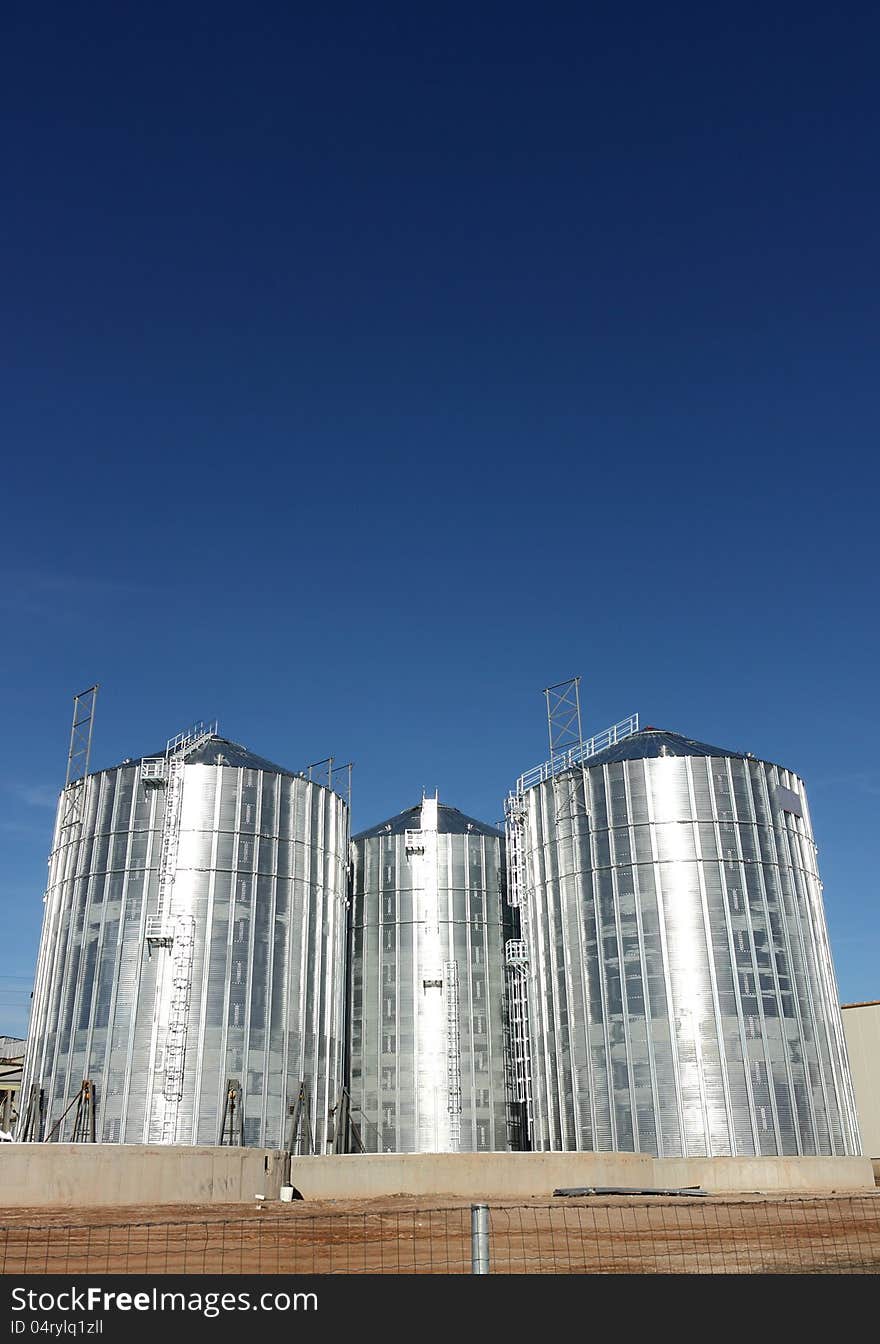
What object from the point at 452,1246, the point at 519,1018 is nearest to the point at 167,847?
the point at 519,1018

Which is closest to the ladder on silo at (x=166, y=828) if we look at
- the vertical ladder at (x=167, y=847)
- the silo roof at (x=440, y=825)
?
the vertical ladder at (x=167, y=847)

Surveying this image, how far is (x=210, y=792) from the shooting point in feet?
178

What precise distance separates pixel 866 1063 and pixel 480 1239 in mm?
62917

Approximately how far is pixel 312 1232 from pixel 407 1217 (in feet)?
20.1

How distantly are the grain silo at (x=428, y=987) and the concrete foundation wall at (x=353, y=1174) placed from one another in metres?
14.6

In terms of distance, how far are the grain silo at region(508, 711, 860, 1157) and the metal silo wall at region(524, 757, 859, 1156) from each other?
0.22 feet

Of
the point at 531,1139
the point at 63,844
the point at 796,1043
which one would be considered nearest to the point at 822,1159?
the point at 796,1043

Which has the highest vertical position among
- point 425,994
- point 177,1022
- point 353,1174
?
point 425,994

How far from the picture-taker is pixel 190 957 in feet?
165

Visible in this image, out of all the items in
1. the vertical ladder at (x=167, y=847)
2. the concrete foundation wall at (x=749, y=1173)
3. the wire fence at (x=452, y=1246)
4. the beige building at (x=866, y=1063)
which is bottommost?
the wire fence at (x=452, y=1246)

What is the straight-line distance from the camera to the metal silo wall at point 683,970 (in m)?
47.2

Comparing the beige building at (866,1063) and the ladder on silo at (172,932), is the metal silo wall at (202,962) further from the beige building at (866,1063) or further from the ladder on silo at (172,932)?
the beige building at (866,1063)

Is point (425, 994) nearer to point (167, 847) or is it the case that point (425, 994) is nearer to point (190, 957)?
point (190, 957)
